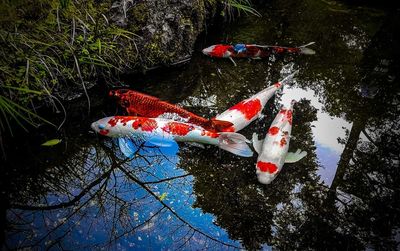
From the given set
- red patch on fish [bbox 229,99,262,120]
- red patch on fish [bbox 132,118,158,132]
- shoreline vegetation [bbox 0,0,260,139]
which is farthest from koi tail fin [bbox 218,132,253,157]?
shoreline vegetation [bbox 0,0,260,139]

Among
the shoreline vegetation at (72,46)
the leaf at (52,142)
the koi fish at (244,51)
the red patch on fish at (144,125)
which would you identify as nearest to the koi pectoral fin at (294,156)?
the red patch on fish at (144,125)

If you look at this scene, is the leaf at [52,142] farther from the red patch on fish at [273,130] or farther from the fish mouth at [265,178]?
the red patch on fish at [273,130]

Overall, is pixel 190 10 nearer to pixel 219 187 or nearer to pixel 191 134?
pixel 191 134

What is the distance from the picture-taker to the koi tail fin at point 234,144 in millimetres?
2885

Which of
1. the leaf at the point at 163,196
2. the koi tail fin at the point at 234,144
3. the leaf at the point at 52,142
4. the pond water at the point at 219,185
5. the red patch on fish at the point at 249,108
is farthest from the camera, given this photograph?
the red patch on fish at the point at 249,108

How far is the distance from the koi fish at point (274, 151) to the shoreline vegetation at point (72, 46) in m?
1.88

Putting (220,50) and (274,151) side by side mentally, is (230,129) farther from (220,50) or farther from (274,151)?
(220,50)

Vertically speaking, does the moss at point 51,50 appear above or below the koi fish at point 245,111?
above

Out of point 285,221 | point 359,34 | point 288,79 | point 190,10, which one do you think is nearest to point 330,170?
point 285,221

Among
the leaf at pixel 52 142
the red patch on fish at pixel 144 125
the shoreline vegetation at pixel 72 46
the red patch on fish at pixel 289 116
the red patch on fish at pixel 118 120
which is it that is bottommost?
the red patch on fish at pixel 289 116

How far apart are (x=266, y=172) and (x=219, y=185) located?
44cm

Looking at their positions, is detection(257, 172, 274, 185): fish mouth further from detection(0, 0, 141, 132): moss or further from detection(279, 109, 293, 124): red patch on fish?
detection(0, 0, 141, 132): moss

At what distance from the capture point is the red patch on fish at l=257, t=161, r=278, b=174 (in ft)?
9.04

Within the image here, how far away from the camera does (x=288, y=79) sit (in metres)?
4.25
